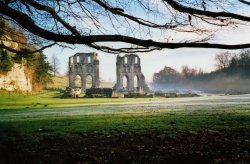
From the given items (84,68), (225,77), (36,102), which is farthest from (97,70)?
Answer: (36,102)

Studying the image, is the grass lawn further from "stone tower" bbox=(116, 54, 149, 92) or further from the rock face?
"stone tower" bbox=(116, 54, 149, 92)

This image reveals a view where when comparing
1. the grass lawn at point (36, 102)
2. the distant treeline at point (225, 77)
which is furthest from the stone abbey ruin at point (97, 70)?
the grass lawn at point (36, 102)

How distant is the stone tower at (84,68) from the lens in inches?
4011

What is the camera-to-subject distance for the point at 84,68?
10288 cm

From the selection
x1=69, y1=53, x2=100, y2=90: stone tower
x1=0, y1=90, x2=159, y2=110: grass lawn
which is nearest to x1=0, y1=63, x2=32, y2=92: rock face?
x1=0, y1=90, x2=159, y2=110: grass lawn

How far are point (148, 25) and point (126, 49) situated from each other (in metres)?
0.80

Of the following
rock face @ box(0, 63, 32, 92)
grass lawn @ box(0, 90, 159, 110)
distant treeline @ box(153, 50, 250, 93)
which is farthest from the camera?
distant treeline @ box(153, 50, 250, 93)

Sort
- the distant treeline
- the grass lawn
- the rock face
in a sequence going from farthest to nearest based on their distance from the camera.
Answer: the distant treeline → the rock face → the grass lawn

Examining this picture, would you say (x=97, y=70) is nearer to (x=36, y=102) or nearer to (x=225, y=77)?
(x=225, y=77)

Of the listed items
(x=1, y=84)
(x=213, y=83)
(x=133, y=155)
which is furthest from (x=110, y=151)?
(x=213, y=83)

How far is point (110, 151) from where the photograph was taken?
25.2 feet

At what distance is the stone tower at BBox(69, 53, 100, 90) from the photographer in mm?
101875

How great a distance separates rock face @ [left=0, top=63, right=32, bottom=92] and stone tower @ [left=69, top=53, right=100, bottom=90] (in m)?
29.2

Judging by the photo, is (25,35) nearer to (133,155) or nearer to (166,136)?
(166,136)
